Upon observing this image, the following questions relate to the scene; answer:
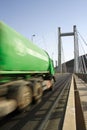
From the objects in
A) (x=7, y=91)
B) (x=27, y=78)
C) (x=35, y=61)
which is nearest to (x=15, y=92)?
(x=7, y=91)

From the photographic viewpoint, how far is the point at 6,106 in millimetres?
8391

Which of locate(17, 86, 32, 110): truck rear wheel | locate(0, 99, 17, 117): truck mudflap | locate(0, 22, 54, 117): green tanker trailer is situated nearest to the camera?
locate(0, 99, 17, 117): truck mudflap

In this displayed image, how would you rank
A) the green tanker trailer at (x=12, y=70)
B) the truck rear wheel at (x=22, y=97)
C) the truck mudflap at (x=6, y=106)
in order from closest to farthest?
the truck mudflap at (x=6, y=106)
the green tanker trailer at (x=12, y=70)
the truck rear wheel at (x=22, y=97)

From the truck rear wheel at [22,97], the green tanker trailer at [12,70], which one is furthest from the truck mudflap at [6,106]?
the truck rear wheel at [22,97]

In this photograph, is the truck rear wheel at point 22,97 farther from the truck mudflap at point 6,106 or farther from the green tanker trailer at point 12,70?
the truck mudflap at point 6,106

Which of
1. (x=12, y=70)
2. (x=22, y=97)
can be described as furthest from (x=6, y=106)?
(x=12, y=70)

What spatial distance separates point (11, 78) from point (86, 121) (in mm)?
3312

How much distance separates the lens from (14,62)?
34.0 ft

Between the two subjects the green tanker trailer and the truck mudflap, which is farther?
the green tanker trailer

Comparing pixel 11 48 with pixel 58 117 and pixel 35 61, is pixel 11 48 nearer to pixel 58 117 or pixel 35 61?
pixel 58 117

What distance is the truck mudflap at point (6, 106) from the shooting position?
812cm

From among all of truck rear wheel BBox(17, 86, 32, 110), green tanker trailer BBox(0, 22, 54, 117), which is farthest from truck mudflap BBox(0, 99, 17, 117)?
truck rear wheel BBox(17, 86, 32, 110)

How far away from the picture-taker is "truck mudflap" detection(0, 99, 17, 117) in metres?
8.12

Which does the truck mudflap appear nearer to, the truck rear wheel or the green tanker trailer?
the green tanker trailer
